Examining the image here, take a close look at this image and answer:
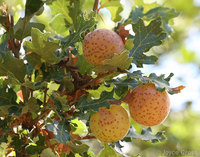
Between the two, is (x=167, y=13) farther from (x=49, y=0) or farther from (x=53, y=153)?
(x=53, y=153)

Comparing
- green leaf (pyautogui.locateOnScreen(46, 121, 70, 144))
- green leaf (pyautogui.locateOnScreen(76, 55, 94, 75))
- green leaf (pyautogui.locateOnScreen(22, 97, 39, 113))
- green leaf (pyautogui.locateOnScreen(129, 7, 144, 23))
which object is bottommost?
green leaf (pyautogui.locateOnScreen(46, 121, 70, 144))

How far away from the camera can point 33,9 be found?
0.78 metres

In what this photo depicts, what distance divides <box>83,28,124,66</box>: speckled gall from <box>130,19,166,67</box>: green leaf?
72 millimetres

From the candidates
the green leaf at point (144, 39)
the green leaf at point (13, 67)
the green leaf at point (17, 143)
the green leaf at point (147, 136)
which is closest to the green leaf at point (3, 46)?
the green leaf at point (13, 67)

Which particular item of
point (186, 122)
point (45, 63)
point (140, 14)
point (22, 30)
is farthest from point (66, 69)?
point (186, 122)

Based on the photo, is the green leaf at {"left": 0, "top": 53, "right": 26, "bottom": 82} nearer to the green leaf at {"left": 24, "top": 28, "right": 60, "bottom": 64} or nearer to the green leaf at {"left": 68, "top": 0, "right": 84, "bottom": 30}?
the green leaf at {"left": 24, "top": 28, "right": 60, "bottom": 64}

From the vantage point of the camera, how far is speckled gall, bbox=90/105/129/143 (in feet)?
2.79

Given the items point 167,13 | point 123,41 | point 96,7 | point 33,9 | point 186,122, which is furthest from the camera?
point 186,122

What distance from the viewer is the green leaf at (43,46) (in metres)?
0.78

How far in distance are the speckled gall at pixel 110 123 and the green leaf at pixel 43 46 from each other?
7.8 inches

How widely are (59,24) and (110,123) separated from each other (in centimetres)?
43

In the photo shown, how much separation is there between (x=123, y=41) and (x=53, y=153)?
1.21 feet

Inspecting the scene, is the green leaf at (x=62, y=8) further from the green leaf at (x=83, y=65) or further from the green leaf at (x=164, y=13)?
the green leaf at (x=164, y=13)

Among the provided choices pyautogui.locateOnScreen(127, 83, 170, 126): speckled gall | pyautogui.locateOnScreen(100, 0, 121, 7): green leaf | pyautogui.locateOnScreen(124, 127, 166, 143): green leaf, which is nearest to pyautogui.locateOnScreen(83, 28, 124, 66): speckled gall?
pyautogui.locateOnScreen(127, 83, 170, 126): speckled gall
